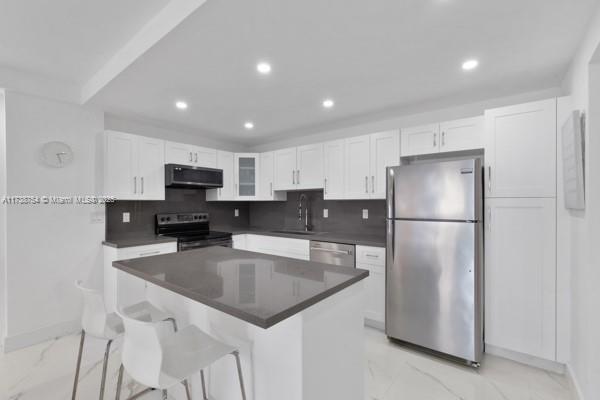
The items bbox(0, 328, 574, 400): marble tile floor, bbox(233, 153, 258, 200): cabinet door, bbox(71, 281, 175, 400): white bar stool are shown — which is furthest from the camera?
bbox(233, 153, 258, 200): cabinet door

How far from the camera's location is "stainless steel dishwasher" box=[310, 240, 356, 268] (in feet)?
10.1

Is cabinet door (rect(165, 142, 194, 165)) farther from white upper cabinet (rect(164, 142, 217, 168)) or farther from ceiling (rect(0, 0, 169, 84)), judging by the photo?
ceiling (rect(0, 0, 169, 84))

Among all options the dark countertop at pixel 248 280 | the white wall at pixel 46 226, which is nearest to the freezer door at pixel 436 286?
the dark countertop at pixel 248 280

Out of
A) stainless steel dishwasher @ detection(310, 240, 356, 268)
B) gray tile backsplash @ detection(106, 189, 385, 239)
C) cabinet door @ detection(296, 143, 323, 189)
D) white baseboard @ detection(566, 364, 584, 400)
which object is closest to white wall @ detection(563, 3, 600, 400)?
white baseboard @ detection(566, 364, 584, 400)

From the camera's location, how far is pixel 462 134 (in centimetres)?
264

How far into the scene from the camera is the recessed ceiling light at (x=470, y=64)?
2116 mm

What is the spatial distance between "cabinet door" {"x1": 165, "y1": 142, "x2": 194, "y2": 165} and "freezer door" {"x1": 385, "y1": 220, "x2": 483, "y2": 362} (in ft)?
8.94

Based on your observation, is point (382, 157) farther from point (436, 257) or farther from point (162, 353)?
Result: point (162, 353)

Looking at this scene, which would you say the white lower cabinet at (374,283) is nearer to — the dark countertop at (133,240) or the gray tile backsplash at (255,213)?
the gray tile backsplash at (255,213)

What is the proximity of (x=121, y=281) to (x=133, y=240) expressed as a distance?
46 cm

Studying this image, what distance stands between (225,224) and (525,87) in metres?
4.14

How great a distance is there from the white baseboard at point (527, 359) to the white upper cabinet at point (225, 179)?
3.55 m

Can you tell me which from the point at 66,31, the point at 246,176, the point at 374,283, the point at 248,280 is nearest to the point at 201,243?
the point at 246,176

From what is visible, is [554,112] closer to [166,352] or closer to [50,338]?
[166,352]
